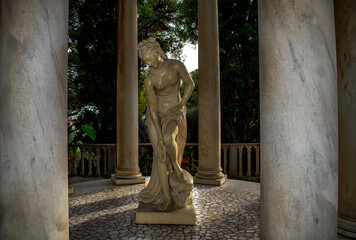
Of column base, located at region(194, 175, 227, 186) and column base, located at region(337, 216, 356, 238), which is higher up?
column base, located at region(337, 216, 356, 238)

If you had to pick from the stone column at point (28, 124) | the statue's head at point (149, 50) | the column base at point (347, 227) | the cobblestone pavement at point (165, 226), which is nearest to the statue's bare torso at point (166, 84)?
the statue's head at point (149, 50)

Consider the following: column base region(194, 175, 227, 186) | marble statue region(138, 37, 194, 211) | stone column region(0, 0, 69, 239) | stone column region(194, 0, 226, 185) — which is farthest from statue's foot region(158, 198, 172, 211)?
stone column region(194, 0, 226, 185)

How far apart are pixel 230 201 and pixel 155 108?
448 cm

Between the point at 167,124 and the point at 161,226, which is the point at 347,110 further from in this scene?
the point at 161,226

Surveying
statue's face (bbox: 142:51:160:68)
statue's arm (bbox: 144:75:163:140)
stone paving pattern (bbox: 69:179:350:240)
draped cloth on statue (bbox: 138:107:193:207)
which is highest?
statue's face (bbox: 142:51:160:68)

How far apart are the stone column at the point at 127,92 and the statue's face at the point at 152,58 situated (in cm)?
519

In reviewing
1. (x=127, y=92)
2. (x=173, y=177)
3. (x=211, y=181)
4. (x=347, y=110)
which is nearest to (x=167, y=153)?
(x=173, y=177)

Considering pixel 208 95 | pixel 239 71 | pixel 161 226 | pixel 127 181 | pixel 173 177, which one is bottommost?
pixel 161 226

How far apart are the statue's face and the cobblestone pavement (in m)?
4.44

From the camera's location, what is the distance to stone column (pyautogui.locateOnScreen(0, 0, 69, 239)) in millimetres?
3904

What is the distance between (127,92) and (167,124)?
17.3 ft

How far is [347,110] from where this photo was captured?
5578 millimetres

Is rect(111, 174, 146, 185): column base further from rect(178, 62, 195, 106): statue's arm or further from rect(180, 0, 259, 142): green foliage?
rect(180, 0, 259, 142): green foliage

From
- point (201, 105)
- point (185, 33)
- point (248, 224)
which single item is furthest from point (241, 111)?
point (248, 224)
